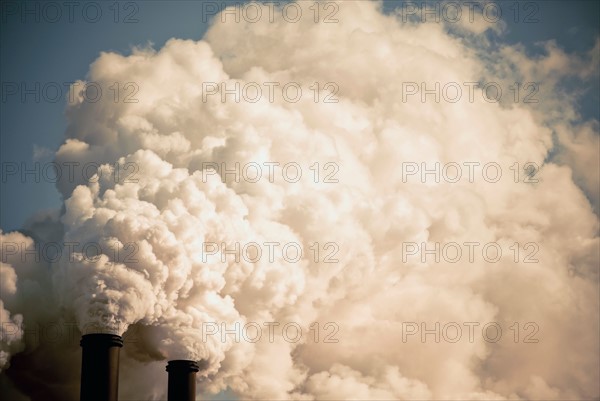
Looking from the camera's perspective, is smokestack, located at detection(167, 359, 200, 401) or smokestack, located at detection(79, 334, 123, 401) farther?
smokestack, located at detection(167, 359, 200, 401)

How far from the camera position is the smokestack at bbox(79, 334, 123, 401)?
107ft

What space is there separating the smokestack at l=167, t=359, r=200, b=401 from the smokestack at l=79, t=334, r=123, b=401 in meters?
4.43

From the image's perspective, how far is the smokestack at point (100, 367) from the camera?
32.7 meters

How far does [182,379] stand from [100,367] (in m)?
5.64

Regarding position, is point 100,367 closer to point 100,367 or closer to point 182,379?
point 100,367

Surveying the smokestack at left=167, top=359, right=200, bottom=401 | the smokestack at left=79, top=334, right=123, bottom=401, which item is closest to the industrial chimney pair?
the smokestack at left=79, top=334, right=123, bottom=401

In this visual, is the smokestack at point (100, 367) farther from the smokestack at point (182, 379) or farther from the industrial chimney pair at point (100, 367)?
the smokestack at point (182, 379)

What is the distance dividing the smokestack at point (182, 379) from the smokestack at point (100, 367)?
4428mm

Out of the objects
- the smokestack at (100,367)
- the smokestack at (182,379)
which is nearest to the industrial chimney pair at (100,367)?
the smokestack at (100,367)

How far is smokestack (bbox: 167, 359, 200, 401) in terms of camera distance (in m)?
37.8

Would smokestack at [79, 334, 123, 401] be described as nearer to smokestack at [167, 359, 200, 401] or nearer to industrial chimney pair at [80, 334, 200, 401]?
industrial chimney pair at [80, 334, 200, 401]

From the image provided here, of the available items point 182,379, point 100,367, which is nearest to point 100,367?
point 100,367

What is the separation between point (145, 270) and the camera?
120 ft

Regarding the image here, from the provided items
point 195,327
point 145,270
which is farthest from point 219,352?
point 145,270
